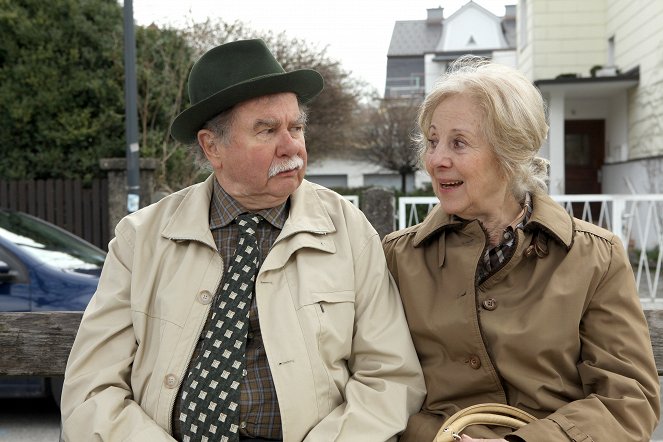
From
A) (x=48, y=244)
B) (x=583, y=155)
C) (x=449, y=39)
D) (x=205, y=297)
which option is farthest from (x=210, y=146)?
(x=449, y=39)

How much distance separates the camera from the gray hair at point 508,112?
2.64m

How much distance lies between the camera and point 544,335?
2492 millimetres

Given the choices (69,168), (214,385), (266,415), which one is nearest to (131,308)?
(214,385)

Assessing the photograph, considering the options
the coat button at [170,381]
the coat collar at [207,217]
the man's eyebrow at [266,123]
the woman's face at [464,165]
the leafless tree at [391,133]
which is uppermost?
the leafless tree at [391,133]

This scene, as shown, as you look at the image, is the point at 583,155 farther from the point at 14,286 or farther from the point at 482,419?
the point at 482,419

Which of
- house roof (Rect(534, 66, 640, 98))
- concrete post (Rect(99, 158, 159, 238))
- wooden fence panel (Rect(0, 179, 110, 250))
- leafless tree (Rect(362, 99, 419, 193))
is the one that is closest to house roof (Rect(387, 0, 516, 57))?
leafless tree (Rect(362, 99, 419, 193))

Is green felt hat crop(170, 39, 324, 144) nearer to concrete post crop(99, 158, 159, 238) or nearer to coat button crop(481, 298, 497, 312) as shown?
coat button crop(481, 298, 497, 312)

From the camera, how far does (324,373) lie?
2.56 meters

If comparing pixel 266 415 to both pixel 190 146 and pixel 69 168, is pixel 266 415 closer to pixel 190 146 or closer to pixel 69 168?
pixel 190 146

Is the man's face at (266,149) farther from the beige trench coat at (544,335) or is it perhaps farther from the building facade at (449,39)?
the building facade at (449,39)

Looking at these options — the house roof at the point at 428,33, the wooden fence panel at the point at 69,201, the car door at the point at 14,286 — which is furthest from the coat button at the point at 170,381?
the house roof at the point at 428,33

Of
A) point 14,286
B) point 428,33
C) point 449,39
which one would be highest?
point 428,33

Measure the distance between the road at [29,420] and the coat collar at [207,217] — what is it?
10.2ft

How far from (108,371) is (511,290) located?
4.31ft
